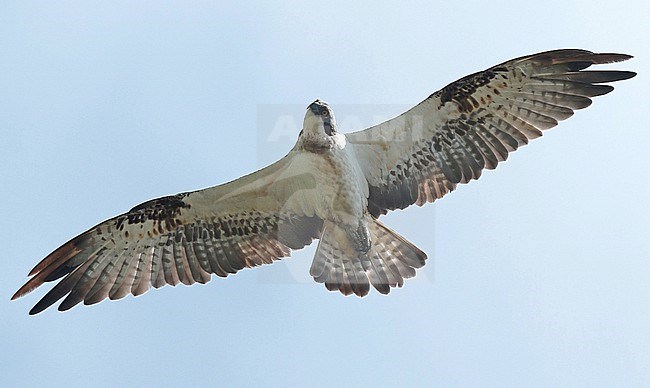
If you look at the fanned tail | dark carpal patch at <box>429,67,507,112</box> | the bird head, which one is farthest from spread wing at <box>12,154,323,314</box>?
dark carpal patch at <box>429,67,507,112</box>

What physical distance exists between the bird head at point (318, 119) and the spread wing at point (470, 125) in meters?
0.48

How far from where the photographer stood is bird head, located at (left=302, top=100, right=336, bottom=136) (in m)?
9.84

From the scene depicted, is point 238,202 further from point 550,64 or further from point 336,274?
point 550,64

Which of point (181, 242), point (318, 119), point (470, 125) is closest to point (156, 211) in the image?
point (181, 242)

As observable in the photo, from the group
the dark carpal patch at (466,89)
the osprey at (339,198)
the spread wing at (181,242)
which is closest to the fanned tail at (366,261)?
the osprey at (339,198)

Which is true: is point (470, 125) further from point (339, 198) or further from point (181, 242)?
point (181, 242)

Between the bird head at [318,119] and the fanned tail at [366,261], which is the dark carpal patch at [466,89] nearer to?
the bird head at [318,119]

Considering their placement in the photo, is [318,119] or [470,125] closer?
[318,119]

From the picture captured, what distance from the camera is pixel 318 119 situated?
32.3ft

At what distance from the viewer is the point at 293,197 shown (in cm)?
1057

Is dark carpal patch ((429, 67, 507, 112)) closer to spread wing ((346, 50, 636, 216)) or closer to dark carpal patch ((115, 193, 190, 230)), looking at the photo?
spread wing ((346, 50, 636, 216))

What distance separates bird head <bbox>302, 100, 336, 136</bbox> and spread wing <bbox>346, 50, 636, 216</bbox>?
48cm

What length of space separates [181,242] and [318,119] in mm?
2220

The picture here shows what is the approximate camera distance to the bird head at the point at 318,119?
388 inches
